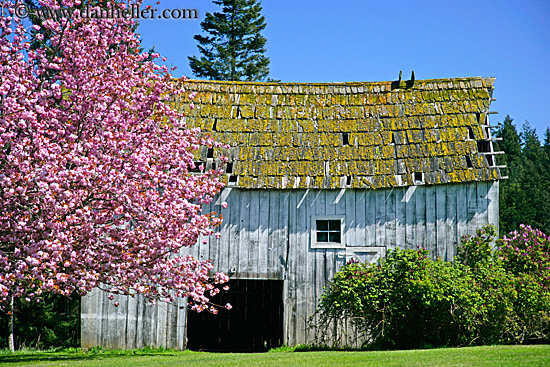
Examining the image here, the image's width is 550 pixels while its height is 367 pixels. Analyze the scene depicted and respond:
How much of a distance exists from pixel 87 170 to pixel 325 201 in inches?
336

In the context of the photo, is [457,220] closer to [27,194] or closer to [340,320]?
[340,320]

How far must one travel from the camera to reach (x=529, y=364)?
10.8m

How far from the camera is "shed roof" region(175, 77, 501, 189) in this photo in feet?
62.0

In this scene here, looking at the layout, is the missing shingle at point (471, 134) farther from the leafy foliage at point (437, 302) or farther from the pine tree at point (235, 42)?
the pine tree at point (235, 42)

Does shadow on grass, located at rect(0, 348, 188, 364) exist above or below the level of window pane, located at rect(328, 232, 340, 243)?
below

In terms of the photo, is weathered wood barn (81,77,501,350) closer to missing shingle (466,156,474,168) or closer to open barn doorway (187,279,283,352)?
missing shingle (466,156,474,168)

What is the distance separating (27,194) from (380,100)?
475 inches

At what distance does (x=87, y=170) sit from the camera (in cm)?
1192

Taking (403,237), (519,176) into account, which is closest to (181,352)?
(403,237)

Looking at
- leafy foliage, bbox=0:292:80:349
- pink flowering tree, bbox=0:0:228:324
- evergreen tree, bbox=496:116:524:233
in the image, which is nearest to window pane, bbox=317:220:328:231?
pink flowering tree, bbox=0:0:228:324

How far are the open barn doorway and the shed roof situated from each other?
242 inches

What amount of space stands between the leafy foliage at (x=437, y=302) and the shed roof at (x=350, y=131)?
109 inches

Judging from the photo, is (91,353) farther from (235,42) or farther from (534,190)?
(534,190)

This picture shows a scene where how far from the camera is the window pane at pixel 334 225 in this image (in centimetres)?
1889
